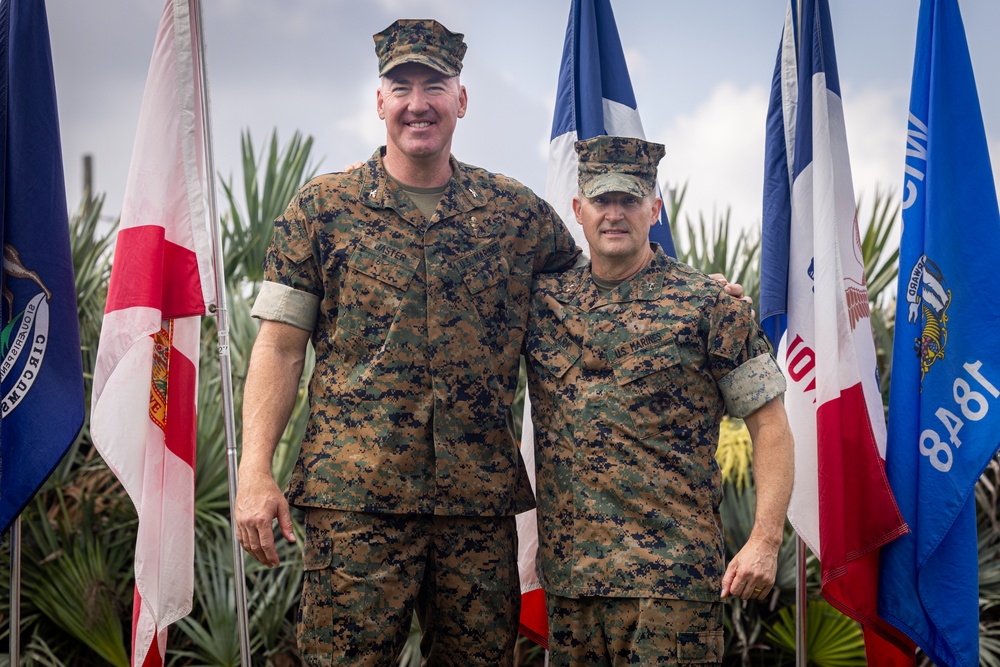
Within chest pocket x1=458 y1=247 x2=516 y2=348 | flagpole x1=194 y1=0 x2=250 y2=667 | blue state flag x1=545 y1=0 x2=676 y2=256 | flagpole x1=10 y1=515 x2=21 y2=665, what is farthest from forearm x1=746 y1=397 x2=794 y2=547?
flagpole x1=10 y1=515 x2=21 y2=665

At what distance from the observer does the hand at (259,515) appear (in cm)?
283

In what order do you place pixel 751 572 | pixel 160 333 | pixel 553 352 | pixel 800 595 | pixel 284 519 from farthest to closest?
1. pixel 800 595
2. pixel 160 333
3. pixel 553 352
4. pixel 284 519
5. pixel 751 572

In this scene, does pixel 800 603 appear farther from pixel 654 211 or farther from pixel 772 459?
pixel 654 211

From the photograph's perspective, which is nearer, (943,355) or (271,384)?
(271,384)

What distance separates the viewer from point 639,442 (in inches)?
116

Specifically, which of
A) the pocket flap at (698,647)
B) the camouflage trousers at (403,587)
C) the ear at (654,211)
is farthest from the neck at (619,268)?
the pocket flap at (698,647)

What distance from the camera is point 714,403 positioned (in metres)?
3.04

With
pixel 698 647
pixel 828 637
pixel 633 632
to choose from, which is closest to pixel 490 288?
pixel 633 632

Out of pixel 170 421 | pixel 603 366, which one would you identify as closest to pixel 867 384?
pixel 603 366

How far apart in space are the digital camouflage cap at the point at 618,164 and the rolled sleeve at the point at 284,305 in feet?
3.06

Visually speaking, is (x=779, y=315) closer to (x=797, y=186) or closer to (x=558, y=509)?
(x=797, y=186)

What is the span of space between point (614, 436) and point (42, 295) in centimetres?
227

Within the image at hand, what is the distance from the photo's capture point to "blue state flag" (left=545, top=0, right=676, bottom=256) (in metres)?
4.42

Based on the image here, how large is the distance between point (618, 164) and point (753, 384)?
80cm
